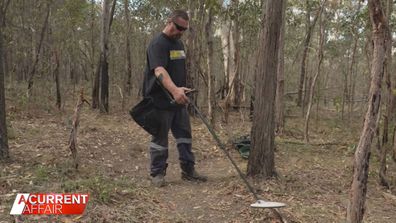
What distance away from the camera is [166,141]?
4863 millimetres

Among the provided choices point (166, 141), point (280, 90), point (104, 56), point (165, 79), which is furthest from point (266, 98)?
point (104, 56)

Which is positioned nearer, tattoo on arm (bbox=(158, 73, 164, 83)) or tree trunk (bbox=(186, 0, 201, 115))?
tattoo on arm (bbox=(158, 73, 164, 83))

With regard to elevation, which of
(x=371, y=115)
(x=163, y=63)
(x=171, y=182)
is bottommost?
(x=171, y=182)

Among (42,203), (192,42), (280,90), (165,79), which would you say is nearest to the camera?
(42,203)

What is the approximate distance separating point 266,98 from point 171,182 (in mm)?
1553

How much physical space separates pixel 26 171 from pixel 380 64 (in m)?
3.54

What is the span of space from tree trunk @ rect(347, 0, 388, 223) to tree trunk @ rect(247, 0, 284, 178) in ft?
5.33

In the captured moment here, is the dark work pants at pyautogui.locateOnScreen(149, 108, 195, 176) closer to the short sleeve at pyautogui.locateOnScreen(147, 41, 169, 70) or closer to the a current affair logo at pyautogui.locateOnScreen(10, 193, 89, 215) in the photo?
the short sleeve at pyautogui.locateOnScreen(147, 41, 169, 70)

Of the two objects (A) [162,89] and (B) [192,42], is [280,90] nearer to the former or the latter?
(B) [192,42]

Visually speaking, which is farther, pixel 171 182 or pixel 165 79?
pixel 171 182

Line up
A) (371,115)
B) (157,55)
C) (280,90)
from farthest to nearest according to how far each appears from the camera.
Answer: (280,90) → (157,55) → (371,115)

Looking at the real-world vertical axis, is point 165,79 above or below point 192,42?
below

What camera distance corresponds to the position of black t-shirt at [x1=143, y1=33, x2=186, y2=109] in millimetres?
A: 4582

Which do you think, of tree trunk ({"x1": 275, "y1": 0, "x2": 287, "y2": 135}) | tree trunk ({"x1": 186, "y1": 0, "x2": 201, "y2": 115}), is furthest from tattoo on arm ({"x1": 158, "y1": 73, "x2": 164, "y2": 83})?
tree trunk ({"x1": 186, "y1": 0, "x2": 201, "y2": 115})
